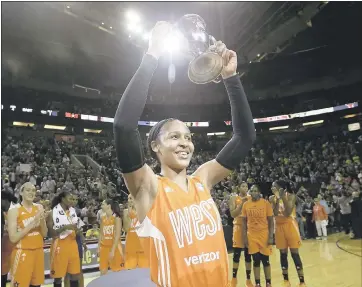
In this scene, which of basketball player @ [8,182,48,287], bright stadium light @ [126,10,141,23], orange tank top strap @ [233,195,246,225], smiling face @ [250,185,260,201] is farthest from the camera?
bright stadium light @ [126,10,141,23]

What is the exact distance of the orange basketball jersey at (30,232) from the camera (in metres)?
4.64

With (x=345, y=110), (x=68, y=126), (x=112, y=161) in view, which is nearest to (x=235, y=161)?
(x=112, y=161)

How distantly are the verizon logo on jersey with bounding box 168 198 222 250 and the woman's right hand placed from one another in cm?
69

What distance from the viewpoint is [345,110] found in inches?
933

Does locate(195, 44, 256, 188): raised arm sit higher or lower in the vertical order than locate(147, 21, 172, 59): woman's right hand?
lower

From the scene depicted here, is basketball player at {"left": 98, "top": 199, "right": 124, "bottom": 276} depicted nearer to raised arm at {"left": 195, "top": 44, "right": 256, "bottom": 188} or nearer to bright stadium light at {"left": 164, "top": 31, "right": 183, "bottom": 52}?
raised arm at {"left": 195, "top": 44, "right": 256, "bottom": 188}

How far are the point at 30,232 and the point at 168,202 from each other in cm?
390

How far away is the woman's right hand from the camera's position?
1.49 metres

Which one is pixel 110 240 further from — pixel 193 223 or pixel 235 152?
pixel 193 223

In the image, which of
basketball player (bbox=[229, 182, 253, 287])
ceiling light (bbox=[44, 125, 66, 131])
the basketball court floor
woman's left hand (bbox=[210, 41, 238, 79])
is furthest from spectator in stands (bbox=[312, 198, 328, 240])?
ceiling light (bbox=[44, 125, 66, 131])

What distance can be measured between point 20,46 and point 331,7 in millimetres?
16403

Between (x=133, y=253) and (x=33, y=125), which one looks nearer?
(x=133, y=253)

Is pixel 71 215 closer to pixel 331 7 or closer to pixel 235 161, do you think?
pixel 235 161

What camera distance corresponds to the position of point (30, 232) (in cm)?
471
